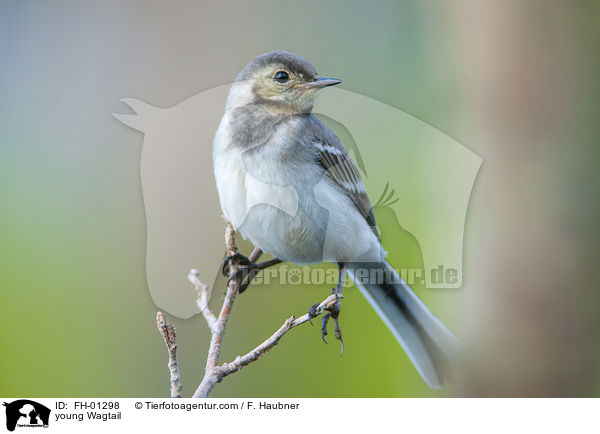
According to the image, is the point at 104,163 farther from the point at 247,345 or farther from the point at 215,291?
the point at 247,345

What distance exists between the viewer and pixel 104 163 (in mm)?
3359

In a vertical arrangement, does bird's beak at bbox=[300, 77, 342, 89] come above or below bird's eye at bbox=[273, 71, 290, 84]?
below

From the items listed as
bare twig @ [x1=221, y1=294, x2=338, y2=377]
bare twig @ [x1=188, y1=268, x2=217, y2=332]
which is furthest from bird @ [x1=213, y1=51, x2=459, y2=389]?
bare twig @ [x1=221, y1=294, x2=338, y2=377]

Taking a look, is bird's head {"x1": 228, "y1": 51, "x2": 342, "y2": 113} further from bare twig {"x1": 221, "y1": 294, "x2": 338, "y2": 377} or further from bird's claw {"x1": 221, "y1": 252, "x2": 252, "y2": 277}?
bare twig {"x1": 221, "y1": 294, "x2": 338, "y2": 377}

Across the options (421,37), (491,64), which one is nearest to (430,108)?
(421,37)

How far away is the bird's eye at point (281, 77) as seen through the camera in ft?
9.48

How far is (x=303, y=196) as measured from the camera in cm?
263

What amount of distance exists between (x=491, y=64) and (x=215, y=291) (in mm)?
1836

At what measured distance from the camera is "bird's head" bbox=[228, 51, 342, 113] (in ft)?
9.40

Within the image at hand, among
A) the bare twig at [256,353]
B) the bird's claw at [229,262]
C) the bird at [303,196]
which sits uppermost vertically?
the bird at [303,196]

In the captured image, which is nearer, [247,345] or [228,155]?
[228,155]

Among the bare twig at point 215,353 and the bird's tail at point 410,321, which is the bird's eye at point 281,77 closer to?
the bird's tail at point 410,321
